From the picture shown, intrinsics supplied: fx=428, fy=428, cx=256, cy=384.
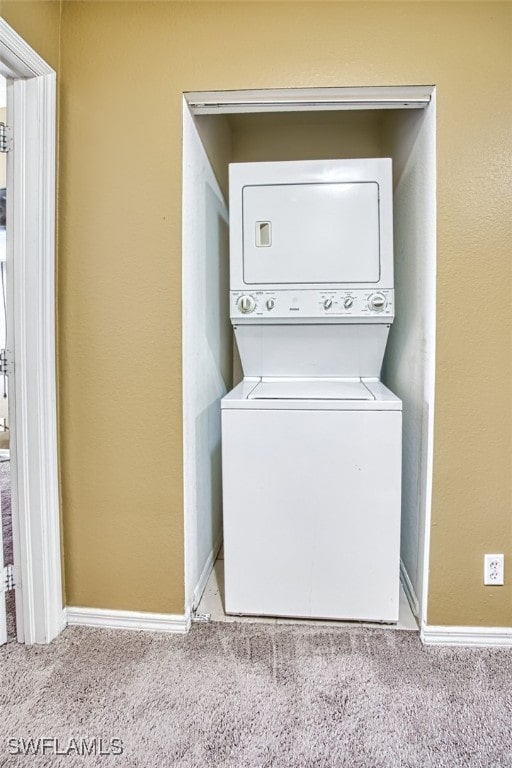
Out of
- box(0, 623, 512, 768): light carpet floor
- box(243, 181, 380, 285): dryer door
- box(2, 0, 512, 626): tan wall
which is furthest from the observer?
box(243, 181, 380, 285): dryer door

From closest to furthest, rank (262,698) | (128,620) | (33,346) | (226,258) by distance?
1. (262,698)
2. (33,346)
3. (128,620)
4. (226,258)

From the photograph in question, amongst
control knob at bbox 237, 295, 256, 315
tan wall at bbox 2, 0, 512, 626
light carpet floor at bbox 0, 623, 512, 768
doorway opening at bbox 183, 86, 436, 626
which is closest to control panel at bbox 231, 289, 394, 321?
control knob at bbox 237, 295, 256, 315

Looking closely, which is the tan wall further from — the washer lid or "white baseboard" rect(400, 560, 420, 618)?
the washer lid

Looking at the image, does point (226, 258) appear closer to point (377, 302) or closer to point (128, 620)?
point (377, 302)

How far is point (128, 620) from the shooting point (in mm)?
1739

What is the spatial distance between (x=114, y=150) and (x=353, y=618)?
6.80 ft

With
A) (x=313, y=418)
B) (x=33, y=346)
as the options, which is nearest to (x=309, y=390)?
(x=313, y=418)

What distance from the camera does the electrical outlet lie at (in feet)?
5.36

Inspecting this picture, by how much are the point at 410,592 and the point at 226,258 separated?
1.94 meters

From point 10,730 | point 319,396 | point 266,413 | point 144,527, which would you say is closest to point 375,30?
point 319,396

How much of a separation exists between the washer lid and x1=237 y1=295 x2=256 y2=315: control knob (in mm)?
355

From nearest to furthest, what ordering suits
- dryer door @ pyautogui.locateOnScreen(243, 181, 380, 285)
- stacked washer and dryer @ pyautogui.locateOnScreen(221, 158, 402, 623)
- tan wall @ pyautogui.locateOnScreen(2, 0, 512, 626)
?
tan wall @ pyautogui.locateOnScreen(2, 0, 512, 626)
stacked washer and dryer @ pyautogui.locateOnScreen(221, 158, 402, 623)
dryer door @ pyautogui.locateOnScreen(243, 181, 380, 285)

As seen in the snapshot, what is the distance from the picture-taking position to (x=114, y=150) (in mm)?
1645

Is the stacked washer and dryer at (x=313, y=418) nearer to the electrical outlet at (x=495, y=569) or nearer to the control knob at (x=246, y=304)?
the control knob at (x=246, y=304)
